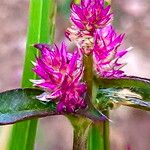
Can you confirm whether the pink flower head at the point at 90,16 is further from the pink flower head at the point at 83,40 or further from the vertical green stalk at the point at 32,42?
the vertical green stalk at the point at 32,42

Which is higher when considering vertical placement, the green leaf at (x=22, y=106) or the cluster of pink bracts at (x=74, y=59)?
the cluster of pink bracts at (x=74, y=59)

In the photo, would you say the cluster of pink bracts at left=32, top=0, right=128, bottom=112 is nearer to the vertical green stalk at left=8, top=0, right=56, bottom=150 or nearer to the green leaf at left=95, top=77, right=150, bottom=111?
the green leaf at left=95, top=77, right=150, bottom=111

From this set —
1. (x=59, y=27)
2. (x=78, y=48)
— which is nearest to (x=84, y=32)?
(x=78, y=48)

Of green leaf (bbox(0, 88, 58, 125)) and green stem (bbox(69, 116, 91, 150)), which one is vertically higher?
green leaf (bbox(0, 88, 58, 125))

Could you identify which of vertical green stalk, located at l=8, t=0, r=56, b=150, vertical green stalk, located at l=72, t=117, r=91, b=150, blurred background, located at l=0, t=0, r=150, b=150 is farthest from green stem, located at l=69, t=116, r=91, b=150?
blurred background, located at l=0, t=0, r=150, b=150

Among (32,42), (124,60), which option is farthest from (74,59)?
(124,60)

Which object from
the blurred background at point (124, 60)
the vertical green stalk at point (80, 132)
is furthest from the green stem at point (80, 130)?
the blurred background at point (124, 60)

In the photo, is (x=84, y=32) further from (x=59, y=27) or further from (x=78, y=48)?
(x=59, y=27)
